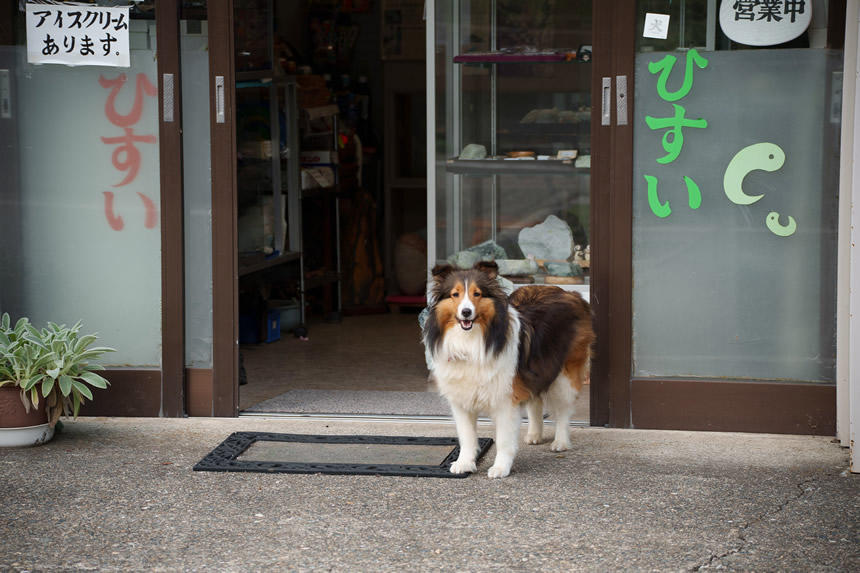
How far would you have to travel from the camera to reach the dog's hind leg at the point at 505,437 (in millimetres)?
4488

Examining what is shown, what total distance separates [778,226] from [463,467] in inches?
75.4

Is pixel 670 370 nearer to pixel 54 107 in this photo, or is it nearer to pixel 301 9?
pixel 54 107

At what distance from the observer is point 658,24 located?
5.07 meters

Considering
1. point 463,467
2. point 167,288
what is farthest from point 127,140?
point 463,467

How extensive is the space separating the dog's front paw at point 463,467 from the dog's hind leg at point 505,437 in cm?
8

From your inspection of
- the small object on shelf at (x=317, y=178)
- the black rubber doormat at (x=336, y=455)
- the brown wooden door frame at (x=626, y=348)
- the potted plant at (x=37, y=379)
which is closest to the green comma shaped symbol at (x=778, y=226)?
the brown wooden door frame at (x=626, y=348)

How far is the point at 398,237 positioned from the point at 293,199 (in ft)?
5.70

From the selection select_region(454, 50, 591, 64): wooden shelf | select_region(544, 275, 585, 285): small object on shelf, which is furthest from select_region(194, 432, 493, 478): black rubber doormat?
select_region(454, 50, 591, 64): wooden shelf

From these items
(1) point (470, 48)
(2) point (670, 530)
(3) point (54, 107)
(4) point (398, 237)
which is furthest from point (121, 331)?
(4) point (398, 237)

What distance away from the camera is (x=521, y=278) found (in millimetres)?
6234

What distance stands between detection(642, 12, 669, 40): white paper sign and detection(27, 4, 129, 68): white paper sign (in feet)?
8.30

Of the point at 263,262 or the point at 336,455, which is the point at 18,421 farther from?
the point at 263,262

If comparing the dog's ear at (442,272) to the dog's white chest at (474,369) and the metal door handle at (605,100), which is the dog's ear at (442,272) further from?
the metal door handle at (605,100)

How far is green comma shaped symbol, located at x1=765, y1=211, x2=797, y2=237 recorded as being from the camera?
16.8ft
